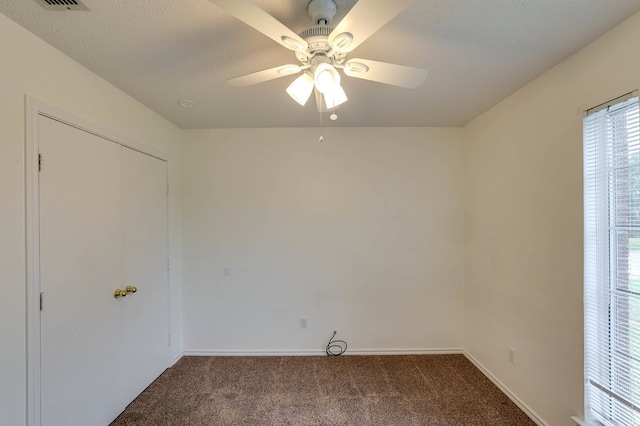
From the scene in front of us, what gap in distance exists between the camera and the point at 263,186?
116 inches

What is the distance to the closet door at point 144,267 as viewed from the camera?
216cm

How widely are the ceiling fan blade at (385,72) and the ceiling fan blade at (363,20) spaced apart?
0.09 m

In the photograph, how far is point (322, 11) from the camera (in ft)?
3.97

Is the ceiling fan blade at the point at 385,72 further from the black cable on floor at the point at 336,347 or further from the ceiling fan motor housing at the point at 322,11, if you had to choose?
the black cable on floor at the point at 336,347

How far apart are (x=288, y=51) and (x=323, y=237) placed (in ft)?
6.05

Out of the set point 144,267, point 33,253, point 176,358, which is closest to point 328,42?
point 33,253

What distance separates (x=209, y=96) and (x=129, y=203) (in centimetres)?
106

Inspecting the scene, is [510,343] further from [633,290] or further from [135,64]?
[135,64]

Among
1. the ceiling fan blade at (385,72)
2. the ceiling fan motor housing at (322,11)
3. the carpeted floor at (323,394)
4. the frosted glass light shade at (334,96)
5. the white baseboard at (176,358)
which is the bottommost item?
the carpeted floor at (323,394)

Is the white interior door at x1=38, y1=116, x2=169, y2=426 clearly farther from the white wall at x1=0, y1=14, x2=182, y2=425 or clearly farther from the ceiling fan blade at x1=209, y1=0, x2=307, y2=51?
the ceiling fan blade at x1=209, y1=0, x2=307, y2=51

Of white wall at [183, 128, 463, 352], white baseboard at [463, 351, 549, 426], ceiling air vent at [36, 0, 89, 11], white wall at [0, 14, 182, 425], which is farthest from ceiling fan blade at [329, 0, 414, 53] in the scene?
white baseboard at [463, 351, 549, 426]

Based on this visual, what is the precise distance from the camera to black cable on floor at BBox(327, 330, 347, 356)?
2910 mm

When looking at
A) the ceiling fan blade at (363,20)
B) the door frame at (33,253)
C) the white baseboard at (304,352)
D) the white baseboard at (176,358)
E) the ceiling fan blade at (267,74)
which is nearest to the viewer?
the ceiling fan blade at (363,20)

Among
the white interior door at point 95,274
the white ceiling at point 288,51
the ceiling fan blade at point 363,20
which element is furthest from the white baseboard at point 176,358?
the ceiling fan blade at point 363,20
